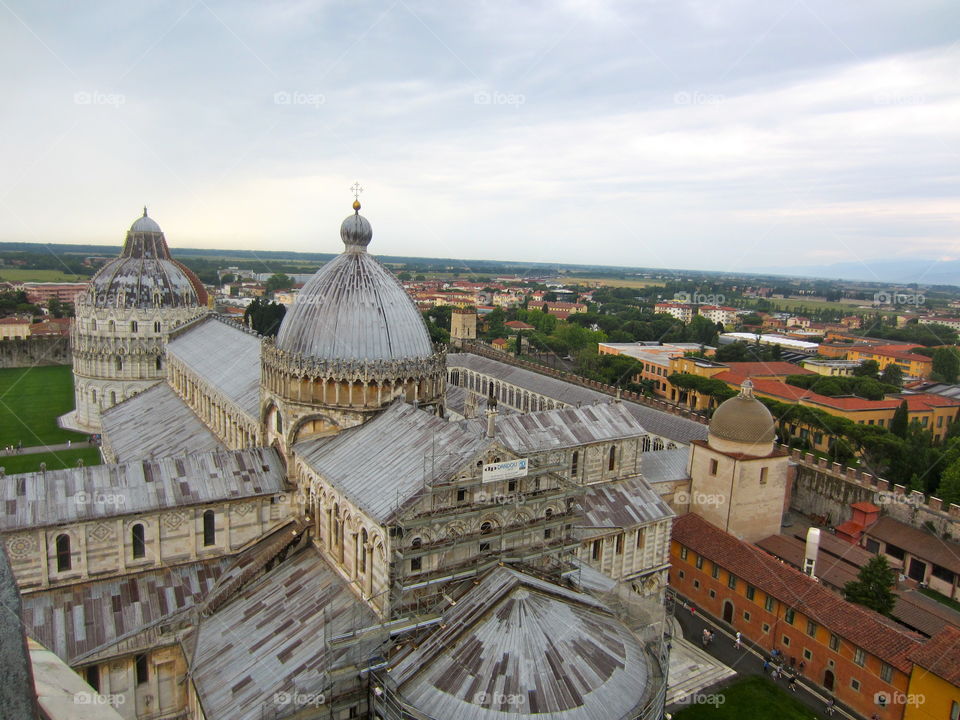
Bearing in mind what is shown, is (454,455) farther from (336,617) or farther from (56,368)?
(56,368)

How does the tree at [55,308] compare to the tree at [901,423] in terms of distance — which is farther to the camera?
the tree at [55,308]

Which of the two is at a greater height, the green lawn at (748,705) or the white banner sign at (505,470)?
the white banner sign at (505,470)

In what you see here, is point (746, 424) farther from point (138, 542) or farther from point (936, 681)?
point (138, 542)

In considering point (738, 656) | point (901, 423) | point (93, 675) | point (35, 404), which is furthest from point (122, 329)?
point (901, 423)

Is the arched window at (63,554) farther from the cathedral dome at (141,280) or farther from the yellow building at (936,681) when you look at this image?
the cathedral dome at (141,280)

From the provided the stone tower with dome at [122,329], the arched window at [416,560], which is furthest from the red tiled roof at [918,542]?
the stone tower with dome at [122,329]

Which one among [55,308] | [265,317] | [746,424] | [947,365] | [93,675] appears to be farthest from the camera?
[55,308]
